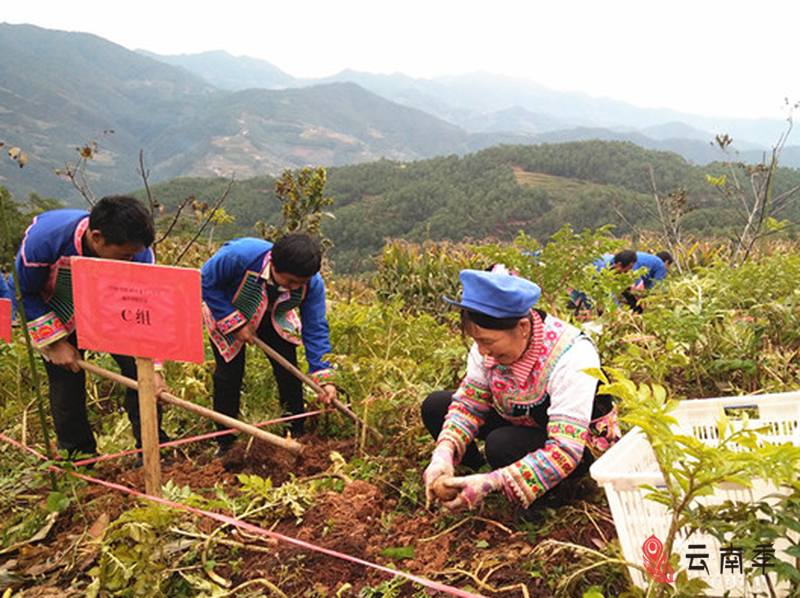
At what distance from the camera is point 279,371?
134 inches

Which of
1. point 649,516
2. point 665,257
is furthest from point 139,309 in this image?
point 665,257

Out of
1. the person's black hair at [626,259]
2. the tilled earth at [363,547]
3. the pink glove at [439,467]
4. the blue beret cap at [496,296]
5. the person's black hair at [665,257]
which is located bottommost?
the tilled earth at [363,547]

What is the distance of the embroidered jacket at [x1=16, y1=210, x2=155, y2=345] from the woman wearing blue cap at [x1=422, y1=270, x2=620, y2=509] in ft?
5.81

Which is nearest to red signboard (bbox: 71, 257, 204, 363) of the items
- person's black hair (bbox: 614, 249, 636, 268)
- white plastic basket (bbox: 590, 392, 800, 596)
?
white plastic basket (bbox: 590, 392, 800, 596)

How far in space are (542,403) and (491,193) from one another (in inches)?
1657

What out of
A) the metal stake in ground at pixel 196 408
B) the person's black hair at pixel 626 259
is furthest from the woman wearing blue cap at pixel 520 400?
the person's black hair at pixel 626 259

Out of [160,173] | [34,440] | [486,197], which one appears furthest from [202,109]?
[34,440]

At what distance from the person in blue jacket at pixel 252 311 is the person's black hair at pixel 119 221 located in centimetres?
64

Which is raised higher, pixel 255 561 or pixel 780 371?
pixel 780 371

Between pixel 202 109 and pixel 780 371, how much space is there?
610ft

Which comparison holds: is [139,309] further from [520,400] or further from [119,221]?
[520,400]

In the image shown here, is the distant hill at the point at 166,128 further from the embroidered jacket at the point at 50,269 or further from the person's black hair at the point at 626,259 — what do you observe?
the embroidered jacket at the point at 50,269

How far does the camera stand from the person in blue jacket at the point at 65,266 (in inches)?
97.0

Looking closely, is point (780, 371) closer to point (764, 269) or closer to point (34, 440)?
point (764, 269)
